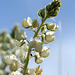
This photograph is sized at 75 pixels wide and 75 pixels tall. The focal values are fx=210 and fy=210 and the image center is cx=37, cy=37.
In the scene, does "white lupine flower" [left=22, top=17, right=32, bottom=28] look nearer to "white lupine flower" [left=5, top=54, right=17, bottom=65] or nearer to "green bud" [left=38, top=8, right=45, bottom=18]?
"green bud" [left=38, top=8, right=45, bottom=18]

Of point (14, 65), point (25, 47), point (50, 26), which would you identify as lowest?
point (14, 65)

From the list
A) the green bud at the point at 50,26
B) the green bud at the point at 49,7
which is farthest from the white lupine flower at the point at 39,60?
the green bud at the point at 49,7

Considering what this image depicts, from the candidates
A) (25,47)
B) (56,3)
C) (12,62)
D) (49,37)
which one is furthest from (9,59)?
(56,3)

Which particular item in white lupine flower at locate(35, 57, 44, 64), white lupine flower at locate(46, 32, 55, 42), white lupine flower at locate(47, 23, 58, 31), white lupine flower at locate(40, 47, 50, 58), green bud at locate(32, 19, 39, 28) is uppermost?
green bud at locate(32, 19, 39, 28)

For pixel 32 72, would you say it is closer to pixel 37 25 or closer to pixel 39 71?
pixel 39 71

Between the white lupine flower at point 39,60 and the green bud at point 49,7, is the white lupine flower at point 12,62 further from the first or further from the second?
the green bud at point 49,7

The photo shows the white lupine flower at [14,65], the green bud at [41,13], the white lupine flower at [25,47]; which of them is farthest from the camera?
the green bud at [41,13]

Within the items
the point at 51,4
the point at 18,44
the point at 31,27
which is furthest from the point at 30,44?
the point at 51,4

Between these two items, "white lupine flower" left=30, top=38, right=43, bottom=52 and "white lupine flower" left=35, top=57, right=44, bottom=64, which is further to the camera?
"white lupine flower" left=35, top=57, right=44, bottom=64

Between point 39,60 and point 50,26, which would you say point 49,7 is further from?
point 39,60

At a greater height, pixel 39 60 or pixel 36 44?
pixel 36 44

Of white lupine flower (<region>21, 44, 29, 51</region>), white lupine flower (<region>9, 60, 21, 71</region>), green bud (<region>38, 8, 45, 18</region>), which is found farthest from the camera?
green bud (<region>38, 8, 45, 18</region>)

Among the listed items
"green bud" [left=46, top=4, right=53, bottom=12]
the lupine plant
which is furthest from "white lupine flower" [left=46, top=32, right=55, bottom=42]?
"green bud" [left=46, top=4, right=53, bottom=12]
